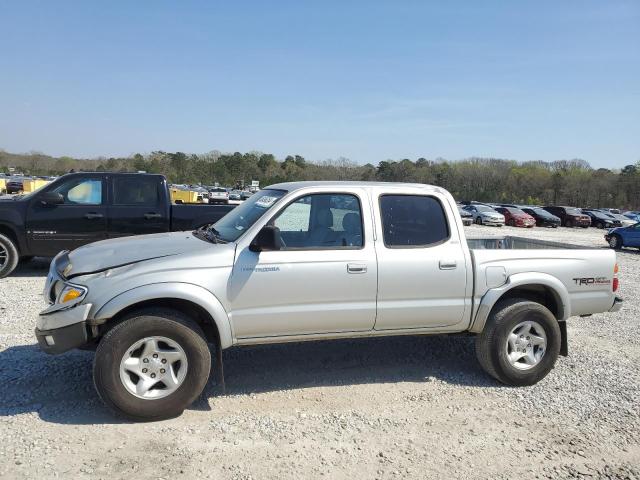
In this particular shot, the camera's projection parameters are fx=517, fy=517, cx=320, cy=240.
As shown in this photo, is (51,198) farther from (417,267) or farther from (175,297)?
(417,267)

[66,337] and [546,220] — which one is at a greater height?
[66,337]

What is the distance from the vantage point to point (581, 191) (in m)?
82.5

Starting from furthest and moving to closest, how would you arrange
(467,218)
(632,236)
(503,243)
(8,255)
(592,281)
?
1. (467,218)
2. (632,236)
3. (8,255)
4. (503,243)
5. (592,281)

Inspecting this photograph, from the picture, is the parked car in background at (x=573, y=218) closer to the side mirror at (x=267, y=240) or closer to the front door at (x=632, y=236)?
the front door at (x=632, y=236)

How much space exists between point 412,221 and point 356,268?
2.58ft

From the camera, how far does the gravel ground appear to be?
136 inches

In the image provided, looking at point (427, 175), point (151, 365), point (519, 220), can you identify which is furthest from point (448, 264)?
point (427, 175)

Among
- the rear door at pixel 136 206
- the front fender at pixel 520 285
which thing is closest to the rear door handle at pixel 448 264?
the front fender at pixel 520 285

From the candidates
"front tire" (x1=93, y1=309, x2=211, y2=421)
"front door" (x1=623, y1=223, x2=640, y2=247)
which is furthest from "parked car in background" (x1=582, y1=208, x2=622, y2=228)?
"front tire" (x1=93, y1=309, x2=211, y2=421)

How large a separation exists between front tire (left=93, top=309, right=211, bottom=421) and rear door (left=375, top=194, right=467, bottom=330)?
163 centimetres

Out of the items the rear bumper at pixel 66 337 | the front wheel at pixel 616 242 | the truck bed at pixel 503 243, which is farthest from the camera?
the front wheel at pixel 616 242

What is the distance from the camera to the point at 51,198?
28.9 feet

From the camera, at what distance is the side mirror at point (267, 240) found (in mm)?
4109

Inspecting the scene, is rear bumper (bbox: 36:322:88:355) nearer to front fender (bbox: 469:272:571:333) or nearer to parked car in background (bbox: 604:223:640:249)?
front fender (bbox: 469:272:571:333)
